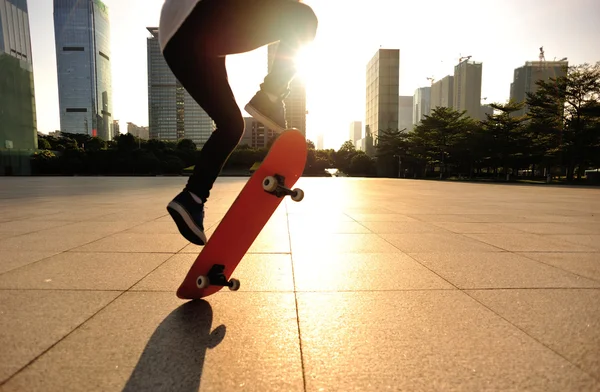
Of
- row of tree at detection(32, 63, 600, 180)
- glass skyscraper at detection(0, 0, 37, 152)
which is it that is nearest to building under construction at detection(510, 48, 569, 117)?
row of tree at detection(32, 63, 600, 180)

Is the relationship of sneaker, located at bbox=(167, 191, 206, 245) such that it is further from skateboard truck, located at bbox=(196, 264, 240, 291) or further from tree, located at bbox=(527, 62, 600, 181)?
tree, located at bbox=(527, 62, 600, 181)

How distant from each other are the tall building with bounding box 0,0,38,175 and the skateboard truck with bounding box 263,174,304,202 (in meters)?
54.7

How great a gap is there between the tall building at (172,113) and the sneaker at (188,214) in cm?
11410

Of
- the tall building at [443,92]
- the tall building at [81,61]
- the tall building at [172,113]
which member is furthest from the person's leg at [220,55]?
the tall building at [81,61]

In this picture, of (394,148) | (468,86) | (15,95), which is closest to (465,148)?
(394,148)

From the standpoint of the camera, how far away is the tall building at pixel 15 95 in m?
43.1

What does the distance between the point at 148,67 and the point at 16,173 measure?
74.8 meters

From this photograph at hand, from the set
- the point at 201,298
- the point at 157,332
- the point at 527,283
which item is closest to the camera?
the point at 157,332

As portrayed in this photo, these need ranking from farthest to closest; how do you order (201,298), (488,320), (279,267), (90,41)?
(90,41) < (279,267) < (201,298) < (488,320)

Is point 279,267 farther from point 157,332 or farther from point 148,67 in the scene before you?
point 148,67

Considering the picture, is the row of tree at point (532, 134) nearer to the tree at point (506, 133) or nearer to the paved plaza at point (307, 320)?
the tree at point (506, 133)

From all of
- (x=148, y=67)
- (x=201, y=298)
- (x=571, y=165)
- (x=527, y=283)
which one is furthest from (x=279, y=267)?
(x=148, y=67)

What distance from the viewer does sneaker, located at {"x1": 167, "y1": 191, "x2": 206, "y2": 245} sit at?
1.79m

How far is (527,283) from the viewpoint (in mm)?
2277
